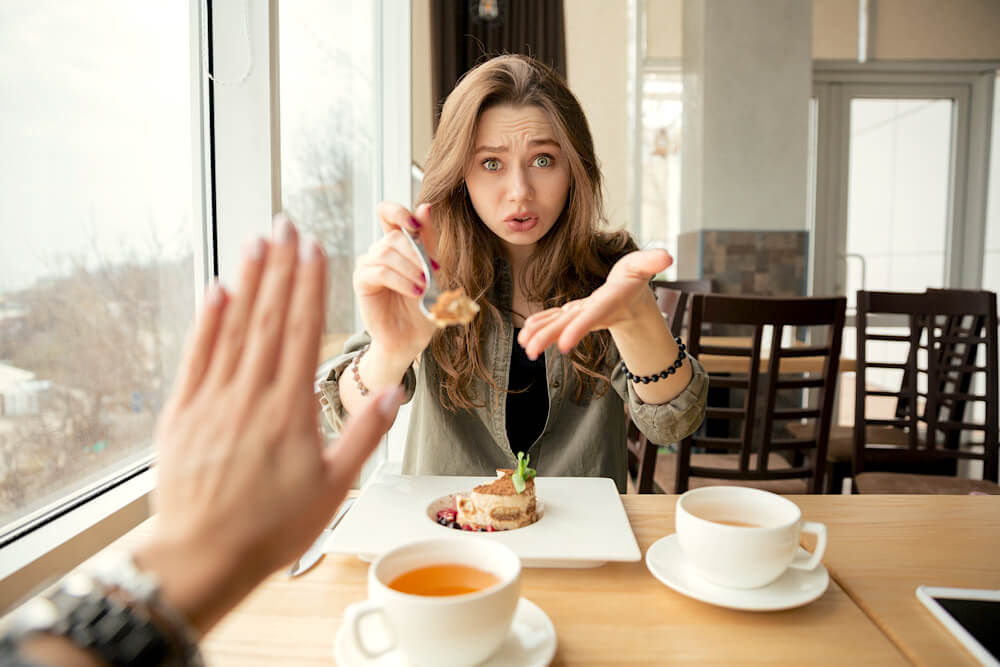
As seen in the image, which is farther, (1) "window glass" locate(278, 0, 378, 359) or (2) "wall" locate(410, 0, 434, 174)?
(2) "wall" locate(410, 0, 434, 174)

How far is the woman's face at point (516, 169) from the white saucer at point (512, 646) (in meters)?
0.80

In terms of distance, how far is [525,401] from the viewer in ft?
4.68

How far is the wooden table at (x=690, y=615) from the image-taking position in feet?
1.86

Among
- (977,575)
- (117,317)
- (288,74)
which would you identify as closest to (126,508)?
(117,317)

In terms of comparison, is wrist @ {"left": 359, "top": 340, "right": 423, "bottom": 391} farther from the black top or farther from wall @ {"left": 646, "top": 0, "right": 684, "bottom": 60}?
wall @ {"left": 646, "top": 0, "right": 684, "bottom": 60}

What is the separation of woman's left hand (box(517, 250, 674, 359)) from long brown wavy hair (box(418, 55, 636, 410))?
0.50 metres

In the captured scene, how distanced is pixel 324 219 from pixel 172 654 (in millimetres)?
2083

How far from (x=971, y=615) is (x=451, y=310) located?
0.60 meters

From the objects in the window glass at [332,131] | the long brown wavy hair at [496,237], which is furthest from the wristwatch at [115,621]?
the window glass at [332,131]

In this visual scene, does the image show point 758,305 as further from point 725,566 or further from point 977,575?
point 725,566

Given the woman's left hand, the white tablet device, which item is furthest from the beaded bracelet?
the white tablet device

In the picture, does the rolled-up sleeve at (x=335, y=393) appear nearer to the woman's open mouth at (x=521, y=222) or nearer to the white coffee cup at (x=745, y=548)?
the woman's open mouth at (x=521, y=222)

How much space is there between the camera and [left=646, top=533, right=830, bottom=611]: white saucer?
63cm

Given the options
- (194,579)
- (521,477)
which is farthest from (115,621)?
(521,477)
